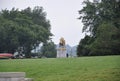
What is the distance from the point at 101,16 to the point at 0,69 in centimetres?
3293

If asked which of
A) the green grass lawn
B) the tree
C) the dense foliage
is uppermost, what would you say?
the dense foliage

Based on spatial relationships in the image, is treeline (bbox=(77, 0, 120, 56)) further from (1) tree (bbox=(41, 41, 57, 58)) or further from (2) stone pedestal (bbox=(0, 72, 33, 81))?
(2) stone pedestal (bbox=(0, 72, 33, 81))

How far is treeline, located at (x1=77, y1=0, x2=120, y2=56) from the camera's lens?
127ft

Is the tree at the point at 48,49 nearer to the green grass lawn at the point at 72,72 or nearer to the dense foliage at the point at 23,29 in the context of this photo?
the dense foliage at the point at 23,29

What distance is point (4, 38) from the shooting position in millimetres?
49500

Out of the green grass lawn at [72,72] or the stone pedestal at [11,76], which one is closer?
the stone pedestal at [11,76]

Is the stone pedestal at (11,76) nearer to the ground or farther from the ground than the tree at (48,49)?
nearer to the ground

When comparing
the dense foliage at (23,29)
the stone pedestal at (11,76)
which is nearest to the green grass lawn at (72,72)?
the stone pedestal at (11,76)

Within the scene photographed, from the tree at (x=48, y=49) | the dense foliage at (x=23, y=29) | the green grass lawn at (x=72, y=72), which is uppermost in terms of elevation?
the dense foliage at (x=23, y=29)

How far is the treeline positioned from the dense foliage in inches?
317

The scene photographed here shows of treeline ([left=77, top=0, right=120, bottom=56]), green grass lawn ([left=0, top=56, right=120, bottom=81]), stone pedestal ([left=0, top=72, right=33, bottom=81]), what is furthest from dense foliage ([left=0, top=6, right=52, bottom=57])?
stone pedestal ([left=0, top=72, right=33, bottom=81])

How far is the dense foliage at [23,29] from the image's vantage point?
165 feet

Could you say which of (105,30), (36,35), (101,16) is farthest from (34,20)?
(105,30)

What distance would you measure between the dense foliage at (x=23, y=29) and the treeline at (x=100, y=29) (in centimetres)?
805
